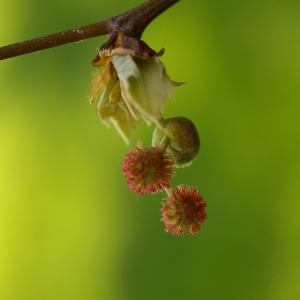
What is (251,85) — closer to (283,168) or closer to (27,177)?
(283,168)

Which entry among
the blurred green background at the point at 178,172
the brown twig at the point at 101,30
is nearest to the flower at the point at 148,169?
the brown twig at the point at 101,30

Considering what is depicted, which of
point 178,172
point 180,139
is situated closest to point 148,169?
point 180,139

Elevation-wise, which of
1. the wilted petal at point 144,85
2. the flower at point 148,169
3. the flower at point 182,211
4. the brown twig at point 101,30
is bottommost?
the flower at point 182,211

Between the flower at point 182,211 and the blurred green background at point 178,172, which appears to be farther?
the blurred green background at point 178,172

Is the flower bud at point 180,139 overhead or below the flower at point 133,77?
below

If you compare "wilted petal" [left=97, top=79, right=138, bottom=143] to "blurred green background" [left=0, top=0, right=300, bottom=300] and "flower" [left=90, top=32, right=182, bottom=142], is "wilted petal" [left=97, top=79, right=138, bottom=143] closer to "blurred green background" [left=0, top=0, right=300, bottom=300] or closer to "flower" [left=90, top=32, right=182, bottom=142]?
"flower" [left=90, top=32, right=182, bottom=142]

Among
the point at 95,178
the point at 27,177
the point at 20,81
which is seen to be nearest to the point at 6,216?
the point at 27,177

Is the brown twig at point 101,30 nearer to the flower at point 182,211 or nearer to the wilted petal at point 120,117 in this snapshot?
the wilted petal at point 120,117
